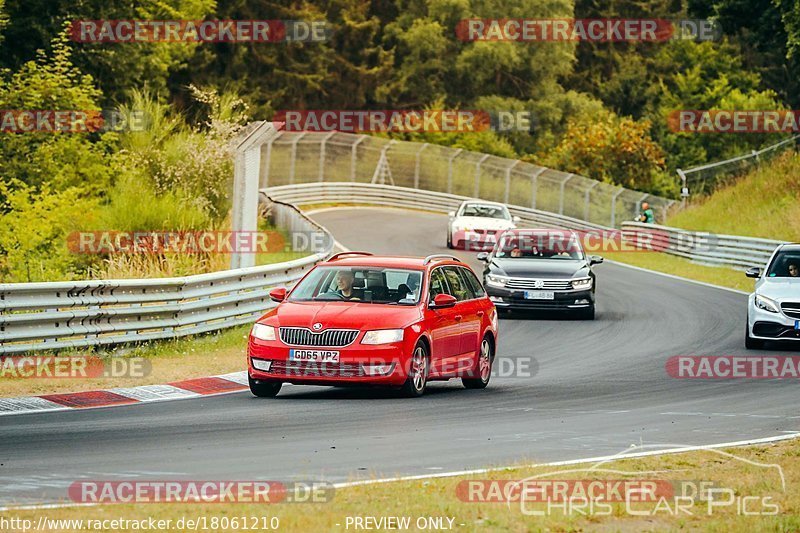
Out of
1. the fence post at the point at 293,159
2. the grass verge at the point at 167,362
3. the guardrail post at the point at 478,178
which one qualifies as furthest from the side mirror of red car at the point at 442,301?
the guardrail post at the point at 478,178

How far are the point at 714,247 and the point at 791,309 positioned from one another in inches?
842

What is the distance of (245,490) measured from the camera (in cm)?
930

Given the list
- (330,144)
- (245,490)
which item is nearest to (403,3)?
(330,144)

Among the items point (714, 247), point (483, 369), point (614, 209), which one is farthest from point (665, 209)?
point (483, 369)

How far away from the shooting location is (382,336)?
14727 mm

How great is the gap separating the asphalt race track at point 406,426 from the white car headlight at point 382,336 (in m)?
0.64

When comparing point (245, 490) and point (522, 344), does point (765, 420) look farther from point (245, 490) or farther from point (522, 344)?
point (522, 344)

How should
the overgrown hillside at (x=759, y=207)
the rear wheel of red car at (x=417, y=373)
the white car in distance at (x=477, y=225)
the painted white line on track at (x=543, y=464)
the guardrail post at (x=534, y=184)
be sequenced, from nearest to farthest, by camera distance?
the painted white line on track at (x=543, y=464) → the rear wheel of red car at (x=417, y=373) → the white car in distance at (x=477, y=225) → the overgrown hillside at (x=759, y=207) → the guardrail post at (x=534, y=184)

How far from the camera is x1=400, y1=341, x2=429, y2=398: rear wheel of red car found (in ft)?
49.3

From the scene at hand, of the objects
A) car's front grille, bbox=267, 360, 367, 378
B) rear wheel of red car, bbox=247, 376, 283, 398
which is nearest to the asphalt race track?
rear wheel of red car, bbox=247, 376, 283, 398

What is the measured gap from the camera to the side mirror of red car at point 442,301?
51.0ft

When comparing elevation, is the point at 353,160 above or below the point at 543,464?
above

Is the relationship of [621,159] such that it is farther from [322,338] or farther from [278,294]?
[322,338]

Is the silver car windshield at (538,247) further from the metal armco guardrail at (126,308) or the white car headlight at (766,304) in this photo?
the white car headlight at (766,304)
